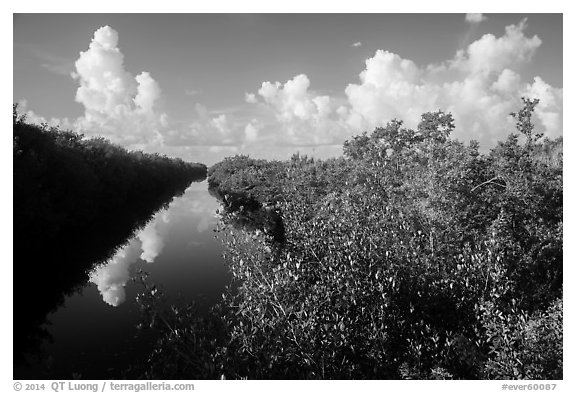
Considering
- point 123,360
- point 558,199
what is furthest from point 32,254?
point 558,199

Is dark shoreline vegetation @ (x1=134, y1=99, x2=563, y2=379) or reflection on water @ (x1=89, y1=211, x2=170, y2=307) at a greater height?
dark shoreline vegetation @ (x1=134, y1=99, x2=563, y2=379)

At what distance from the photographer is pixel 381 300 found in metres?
11.8

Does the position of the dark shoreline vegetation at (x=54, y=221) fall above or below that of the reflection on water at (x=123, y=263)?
above

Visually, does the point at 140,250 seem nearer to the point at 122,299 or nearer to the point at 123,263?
the point at 123,263

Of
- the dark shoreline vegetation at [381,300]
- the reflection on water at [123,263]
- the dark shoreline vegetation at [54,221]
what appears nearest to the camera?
the dark shoreline vegetation at [381,300]

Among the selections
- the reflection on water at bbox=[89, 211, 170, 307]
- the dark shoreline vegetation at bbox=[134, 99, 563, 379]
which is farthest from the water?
the dark shoreline vegetation at bbox=[134, 99, 563, 379]

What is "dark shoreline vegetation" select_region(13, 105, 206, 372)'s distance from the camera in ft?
64.7

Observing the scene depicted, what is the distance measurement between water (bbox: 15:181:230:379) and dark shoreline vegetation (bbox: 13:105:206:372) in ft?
2.81

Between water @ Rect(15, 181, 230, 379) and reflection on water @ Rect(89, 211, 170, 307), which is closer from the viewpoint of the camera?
water @ Rect(15, 181, 230, 379)

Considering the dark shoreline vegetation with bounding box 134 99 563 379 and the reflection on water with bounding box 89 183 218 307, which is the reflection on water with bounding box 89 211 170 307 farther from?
the dark shoreline vegetation with bounding box 134 99 563 379

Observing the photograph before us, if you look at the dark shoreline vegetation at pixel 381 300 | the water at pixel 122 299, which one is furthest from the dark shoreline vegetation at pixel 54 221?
the dark shoreline vegetation at pixel 381 300

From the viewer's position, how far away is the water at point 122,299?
15.2 meters

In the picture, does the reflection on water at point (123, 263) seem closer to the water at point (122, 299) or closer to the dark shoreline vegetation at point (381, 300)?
the water at point (122, 299)

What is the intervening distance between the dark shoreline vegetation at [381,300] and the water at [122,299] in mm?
1967
